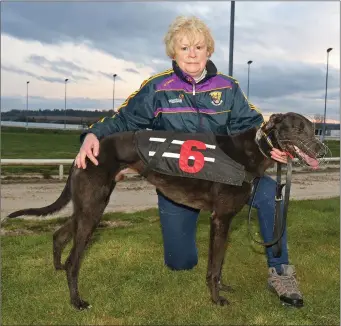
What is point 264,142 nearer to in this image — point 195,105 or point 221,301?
point 195,105

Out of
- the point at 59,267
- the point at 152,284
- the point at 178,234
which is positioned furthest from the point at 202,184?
the point at 59,267

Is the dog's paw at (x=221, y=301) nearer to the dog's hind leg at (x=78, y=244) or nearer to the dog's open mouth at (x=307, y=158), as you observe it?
the dog's hind leg at (x=78, y=244)

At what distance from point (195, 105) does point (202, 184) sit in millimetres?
713

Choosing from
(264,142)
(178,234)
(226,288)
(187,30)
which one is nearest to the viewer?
(264,142)

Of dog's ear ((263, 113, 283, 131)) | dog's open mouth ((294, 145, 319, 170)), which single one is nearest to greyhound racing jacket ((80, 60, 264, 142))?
dog's ear ((263, 113, 283, 131))

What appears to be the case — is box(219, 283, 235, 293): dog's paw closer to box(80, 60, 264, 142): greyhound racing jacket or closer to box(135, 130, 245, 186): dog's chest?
box(135, 130, 245, 186): dog's chest

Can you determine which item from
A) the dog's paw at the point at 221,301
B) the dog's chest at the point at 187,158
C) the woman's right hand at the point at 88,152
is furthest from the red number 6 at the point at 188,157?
the dog's paw at the point at 221,301

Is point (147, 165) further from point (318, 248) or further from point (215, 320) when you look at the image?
point (318, 248)

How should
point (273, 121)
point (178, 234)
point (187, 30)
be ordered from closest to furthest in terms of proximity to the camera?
point (273, 121) < point (187, 30) < point (178, 234)

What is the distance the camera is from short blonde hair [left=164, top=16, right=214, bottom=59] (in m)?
3.72

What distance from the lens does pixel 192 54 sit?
148 inches

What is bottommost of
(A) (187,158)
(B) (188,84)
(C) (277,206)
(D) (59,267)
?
(D) (59,267)

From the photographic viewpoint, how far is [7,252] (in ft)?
15.8

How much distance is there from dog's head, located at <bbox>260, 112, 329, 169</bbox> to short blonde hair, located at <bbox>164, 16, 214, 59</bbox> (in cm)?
92
